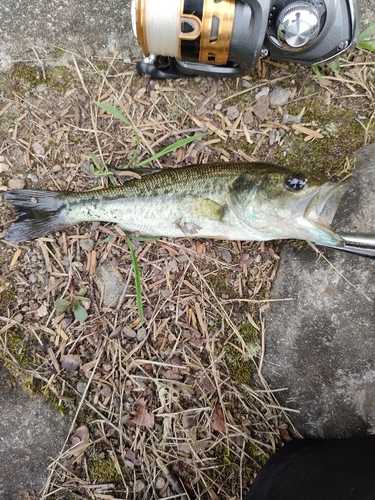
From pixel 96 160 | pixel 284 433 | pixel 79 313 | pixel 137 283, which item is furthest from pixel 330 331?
pixel 96 160

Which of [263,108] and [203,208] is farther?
[263,108]

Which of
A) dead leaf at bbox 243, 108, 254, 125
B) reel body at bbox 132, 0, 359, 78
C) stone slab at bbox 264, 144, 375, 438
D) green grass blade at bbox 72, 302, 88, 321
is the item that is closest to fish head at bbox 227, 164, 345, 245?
stone slab at bbox 264, 144, 375, 438

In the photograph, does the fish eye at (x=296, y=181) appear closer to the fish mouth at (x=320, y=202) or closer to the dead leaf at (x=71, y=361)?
the fish mouth at (x=320, y=202)

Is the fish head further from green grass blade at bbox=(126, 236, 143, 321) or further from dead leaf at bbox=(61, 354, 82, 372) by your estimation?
dead leaf at bbox=(61, 354, 82, 372)

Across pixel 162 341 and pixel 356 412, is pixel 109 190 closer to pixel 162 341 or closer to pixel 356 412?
pixel 162 341

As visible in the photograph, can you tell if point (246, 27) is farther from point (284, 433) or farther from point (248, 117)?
point (284, 433)

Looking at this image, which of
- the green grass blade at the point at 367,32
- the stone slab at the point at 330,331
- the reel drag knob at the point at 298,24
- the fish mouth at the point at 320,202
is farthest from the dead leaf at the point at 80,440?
the green grass blade at the point at 367,32
